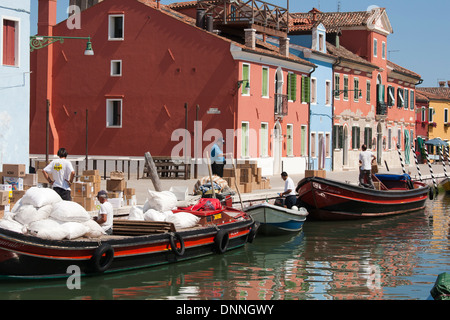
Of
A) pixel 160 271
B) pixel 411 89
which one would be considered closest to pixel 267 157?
pixel 160 271

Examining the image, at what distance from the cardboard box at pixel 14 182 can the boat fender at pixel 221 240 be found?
186 inches

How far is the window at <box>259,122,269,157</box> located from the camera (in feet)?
125

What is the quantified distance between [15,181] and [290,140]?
23.8 m

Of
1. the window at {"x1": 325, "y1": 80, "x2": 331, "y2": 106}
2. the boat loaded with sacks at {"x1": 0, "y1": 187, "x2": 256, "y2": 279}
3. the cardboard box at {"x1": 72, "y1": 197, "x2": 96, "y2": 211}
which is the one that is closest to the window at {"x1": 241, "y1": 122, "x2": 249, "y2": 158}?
the window at {"x1": 325, "y1": 80, "x2": 331, "y2": 106}

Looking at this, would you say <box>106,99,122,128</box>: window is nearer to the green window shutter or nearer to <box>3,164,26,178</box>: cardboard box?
the green window shutter

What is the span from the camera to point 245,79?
3641cm

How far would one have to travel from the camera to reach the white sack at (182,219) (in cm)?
1711

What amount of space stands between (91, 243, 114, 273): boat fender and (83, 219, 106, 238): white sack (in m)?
0.42

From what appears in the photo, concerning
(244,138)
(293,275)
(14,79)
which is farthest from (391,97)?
(293,275)

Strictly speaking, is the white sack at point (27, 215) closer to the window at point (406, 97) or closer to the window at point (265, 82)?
the window at point (265, 82)

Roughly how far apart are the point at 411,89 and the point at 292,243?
44693 mm

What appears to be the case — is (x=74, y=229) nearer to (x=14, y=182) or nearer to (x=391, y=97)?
(x=14, y=182)

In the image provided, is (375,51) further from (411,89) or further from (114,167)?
(114,167)

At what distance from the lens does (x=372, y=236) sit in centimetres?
2273
